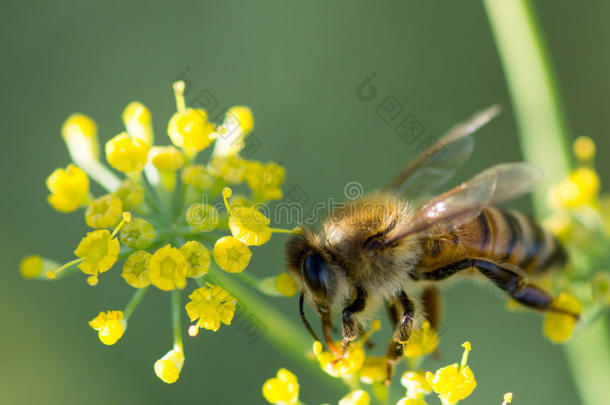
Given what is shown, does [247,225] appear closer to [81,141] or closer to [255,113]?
[81,141]

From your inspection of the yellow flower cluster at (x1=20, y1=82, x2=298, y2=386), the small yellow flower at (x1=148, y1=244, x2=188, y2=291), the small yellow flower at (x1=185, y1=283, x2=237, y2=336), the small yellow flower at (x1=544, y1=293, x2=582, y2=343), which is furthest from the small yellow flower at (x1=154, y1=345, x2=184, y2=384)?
the small yellow flower at (x1=544, y1=293, x2=582, y2=343)

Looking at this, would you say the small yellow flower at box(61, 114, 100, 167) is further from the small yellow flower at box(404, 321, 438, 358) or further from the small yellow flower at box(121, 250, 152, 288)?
the small yellow flower at box(404, 321, 438, 358)

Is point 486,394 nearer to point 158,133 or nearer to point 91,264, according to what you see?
point 158,133

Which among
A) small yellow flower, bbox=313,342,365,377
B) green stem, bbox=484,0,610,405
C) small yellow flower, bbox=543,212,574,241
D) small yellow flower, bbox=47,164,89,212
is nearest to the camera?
small yellow flower, bbox=313,342,365,377

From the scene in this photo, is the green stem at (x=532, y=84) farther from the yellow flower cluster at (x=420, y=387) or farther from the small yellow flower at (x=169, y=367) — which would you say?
the small yellow flower at (x=169, y=367)

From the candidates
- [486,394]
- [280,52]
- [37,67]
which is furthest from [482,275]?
[37,67]

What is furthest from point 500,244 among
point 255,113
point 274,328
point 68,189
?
point 255,113

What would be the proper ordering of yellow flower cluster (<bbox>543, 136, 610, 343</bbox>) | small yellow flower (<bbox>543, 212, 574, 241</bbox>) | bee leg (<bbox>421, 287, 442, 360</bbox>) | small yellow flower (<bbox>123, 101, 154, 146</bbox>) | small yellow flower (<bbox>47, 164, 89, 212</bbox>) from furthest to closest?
1. small yellow flower (<bbox>543, 212, 574, 241</bbox>)
2. yellow flower cluster (<bbox>543, 136, 610, 343</bbox>)
3. bee leg (<bbox>421, 287, 442, 360</bbox>)
4. small yellow flower (<bbox>123, 101, 154, 146</bbox>)
5. small yellow flower (<bbox>47, 164, 89, 212</bbox>)
